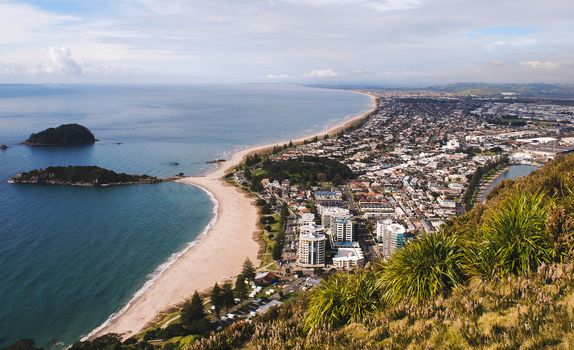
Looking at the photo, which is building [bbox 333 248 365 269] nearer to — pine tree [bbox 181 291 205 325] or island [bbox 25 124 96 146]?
pine tree [bbox 181 291 205 325]

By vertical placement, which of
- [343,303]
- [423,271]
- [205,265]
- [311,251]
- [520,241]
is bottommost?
[205,265]

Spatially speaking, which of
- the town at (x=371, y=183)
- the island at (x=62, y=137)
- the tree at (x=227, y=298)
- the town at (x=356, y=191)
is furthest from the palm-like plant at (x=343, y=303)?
the island at (x=62, y=137)

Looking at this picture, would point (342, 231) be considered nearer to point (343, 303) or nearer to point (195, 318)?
point (195, 318)

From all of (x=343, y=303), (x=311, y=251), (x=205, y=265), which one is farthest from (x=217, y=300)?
(x=343, y=303)

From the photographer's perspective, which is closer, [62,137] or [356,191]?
[356,191]

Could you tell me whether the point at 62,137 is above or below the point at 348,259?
above

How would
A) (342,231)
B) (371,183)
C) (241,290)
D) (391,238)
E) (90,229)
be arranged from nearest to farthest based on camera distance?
(241,290), (391,238), (342,231), (90,229), (371,183)
